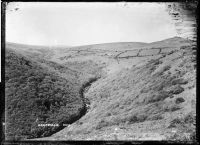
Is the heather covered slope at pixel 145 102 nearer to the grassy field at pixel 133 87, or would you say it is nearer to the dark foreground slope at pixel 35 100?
the grassy field at pixel 133 87

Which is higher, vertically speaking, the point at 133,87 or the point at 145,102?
the point at 133,87

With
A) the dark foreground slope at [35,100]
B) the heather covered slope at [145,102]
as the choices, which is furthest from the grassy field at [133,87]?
the dark foreground slope at [35,100]

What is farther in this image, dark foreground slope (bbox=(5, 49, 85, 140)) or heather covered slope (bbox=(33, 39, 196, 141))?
dark foreground slope (bbox=(5, 49, 85, 140))

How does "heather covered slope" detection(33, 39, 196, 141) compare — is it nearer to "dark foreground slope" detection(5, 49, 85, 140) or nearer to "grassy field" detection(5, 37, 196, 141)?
"grassy field" detection(5, 37, 196, 141)

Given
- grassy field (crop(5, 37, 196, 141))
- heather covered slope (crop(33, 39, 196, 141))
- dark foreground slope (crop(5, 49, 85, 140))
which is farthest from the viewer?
dark foreground slope (crop(5, 49, 85, 140))

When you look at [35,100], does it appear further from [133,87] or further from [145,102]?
[145,102]

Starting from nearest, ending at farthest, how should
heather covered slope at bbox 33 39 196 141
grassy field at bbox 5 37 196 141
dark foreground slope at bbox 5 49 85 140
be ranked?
heather covered slope at bbox 33 39 196 141 < grassy field at bbox 5 37 196 141 < dark foreground slope at bbox 5 49 85 140

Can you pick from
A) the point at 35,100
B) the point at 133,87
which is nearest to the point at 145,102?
the point at 133,87

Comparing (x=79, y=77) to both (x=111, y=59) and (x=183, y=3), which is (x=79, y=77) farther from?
(x=183, y=3)

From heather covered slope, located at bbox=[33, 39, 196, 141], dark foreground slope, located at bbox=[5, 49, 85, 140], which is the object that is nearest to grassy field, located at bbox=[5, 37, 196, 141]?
heather covered slope, located at bbox=[33, 39, 196, 141]
